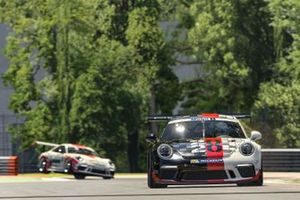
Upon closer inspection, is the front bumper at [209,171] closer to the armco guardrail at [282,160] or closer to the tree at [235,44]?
the armco guardrail at [282,160]

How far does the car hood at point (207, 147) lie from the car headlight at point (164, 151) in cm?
10

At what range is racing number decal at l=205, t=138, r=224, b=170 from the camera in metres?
16.3

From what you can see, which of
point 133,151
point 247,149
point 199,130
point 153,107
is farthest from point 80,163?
point 133,151

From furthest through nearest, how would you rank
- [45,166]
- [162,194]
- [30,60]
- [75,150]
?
[30,60] < [45,166] < [75,150] < [162,194]

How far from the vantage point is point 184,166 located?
16.4m

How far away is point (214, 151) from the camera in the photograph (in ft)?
53.9

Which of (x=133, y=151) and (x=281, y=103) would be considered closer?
(x=281, y=103)

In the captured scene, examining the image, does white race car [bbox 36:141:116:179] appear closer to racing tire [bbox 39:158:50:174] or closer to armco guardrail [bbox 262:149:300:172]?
racing tire [bbox 39:158:50:174]

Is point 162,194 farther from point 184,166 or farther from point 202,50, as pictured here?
point 202,50

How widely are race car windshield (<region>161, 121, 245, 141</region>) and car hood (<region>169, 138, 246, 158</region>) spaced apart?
60 centimetres

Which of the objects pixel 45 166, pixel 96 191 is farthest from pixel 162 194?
pixel 45 166

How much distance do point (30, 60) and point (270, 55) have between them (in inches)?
499

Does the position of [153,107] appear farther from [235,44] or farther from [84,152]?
[84,152]

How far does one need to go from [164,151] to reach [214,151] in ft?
3.20
